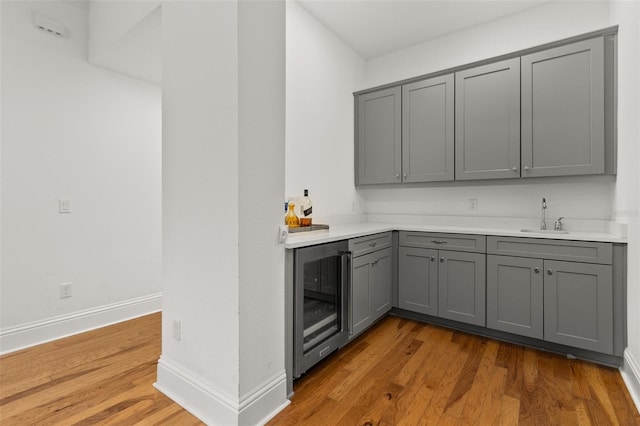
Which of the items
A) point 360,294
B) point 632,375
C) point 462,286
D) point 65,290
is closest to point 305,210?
point 360,294

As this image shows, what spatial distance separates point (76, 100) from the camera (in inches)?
108

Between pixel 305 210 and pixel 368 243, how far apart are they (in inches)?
23.0

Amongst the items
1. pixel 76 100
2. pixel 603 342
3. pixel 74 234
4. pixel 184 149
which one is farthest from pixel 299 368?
pixel 76 100

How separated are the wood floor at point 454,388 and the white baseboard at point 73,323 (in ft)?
6.68

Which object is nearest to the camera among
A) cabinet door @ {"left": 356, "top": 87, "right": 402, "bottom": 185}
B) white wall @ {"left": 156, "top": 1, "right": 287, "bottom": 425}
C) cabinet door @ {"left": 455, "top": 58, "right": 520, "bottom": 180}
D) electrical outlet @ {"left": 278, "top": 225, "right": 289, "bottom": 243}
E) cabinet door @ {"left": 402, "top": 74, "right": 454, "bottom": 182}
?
white wall @ {"left": 156, "top": 1, "right": 287, "bottom": 425}

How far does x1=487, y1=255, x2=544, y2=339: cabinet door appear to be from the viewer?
2.39 m

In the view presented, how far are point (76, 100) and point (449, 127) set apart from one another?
10.9 feet

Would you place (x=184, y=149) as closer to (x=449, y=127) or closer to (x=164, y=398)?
(x=164, y=398)

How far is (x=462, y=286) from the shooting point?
8.89 feet

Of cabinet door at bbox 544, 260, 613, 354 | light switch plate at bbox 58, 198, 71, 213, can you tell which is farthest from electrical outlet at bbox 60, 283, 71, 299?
cabinet door at bbox 544, 260, 613, 354

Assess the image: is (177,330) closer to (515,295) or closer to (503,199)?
(515,295)

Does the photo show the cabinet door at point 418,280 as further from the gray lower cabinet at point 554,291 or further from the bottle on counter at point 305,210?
the bottle on counter at point 305,210

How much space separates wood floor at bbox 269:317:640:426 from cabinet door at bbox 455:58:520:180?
1.51 meters

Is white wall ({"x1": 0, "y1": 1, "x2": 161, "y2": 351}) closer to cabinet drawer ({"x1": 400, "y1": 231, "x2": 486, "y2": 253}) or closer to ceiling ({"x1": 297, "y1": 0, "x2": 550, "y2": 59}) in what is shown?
ceiling ({"x1": 297, "y1": 0, "x2": 550, "y2": 59})
